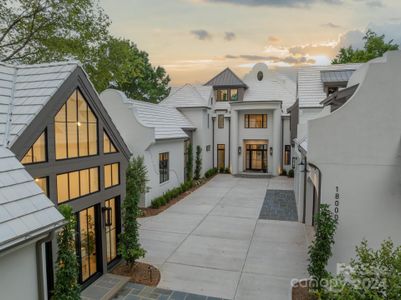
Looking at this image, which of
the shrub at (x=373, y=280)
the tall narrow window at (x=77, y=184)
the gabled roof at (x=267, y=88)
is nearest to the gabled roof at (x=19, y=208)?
the tall narrow window at (x=77, y=184)

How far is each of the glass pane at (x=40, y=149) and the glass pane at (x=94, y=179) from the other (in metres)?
1.85

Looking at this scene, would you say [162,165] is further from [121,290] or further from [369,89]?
[369,89]

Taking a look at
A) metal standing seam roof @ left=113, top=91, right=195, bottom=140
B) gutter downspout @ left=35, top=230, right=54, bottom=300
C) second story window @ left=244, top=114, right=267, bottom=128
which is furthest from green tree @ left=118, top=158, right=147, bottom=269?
second story window @ left=244, top=114, right=267, bottom=128

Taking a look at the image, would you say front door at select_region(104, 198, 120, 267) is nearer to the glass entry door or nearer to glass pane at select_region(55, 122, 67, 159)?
glass pane at select_region(55, 122, 67, 159)

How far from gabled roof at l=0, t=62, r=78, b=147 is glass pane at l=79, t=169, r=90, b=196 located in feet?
7.34

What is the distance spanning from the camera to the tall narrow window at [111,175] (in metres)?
9.38

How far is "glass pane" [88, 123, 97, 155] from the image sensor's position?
8539mm

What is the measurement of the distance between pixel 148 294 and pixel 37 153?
4972 millimetres

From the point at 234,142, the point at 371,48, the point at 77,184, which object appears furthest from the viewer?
the point at 371,48

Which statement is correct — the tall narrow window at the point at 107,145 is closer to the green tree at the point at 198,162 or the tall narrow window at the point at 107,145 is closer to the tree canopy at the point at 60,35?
the tree canopy at the point at 60,35

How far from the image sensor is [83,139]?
27.0 ft

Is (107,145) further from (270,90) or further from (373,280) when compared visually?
(270,90)

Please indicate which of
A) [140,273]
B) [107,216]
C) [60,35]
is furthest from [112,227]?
[60,35]

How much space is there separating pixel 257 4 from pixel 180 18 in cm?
497
